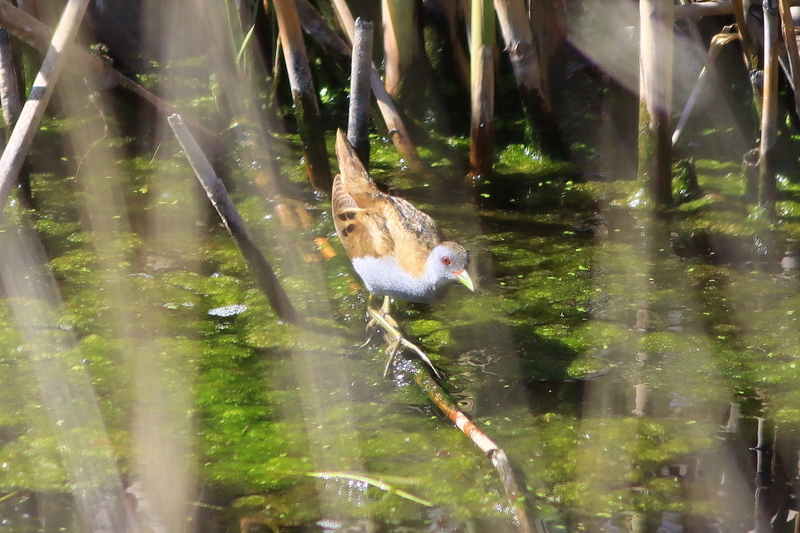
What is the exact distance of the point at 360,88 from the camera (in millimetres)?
3748

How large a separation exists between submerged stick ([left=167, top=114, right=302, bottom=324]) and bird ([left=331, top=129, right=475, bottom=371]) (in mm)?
333

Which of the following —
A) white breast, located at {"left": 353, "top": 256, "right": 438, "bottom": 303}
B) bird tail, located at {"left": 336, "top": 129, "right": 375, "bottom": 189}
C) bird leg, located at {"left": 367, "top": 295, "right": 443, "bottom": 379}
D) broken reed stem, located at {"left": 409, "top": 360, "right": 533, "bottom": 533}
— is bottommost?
broken reed stem, located at {"left": 409, "top": 360, "right": 533, "bottom": 533}

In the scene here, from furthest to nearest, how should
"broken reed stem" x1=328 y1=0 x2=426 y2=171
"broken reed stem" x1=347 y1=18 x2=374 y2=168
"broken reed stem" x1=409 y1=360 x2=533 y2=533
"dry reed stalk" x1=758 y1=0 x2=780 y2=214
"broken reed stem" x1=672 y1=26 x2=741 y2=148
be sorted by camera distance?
"broken reed stem" x1=328 y1=0 x2=426 y2=171 → "broken reed stem" x1=672 y1=26 x2=741 y2=148 → "broken reed stem" x1=347 y1=18 x2=374 y2=168 → "dry reed stalk" x1=758 y1=0 x2=780 y2=214 → "broken reed stem" x1=409 y1=360 x2=533 y2=533

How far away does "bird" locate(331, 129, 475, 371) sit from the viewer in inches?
117

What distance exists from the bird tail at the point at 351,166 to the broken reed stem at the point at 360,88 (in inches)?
5.0

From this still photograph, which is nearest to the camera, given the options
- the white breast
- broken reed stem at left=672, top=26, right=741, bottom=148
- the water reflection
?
the water reflection

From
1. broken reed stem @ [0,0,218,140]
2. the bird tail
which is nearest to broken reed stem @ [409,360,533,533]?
the bird tail

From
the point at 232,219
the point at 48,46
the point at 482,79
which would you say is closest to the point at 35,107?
the point at 48,46

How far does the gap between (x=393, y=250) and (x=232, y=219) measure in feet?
2.09

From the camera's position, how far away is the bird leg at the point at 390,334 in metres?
2.91

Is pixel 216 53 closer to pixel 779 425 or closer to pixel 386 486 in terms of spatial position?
pixel 386 486

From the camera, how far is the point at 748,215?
3854mm

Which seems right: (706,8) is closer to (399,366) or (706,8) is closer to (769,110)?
(769,110)

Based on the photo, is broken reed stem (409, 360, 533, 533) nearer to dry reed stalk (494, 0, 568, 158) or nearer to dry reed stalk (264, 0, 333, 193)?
dry reed stalk (264, 0, 333, 193)
